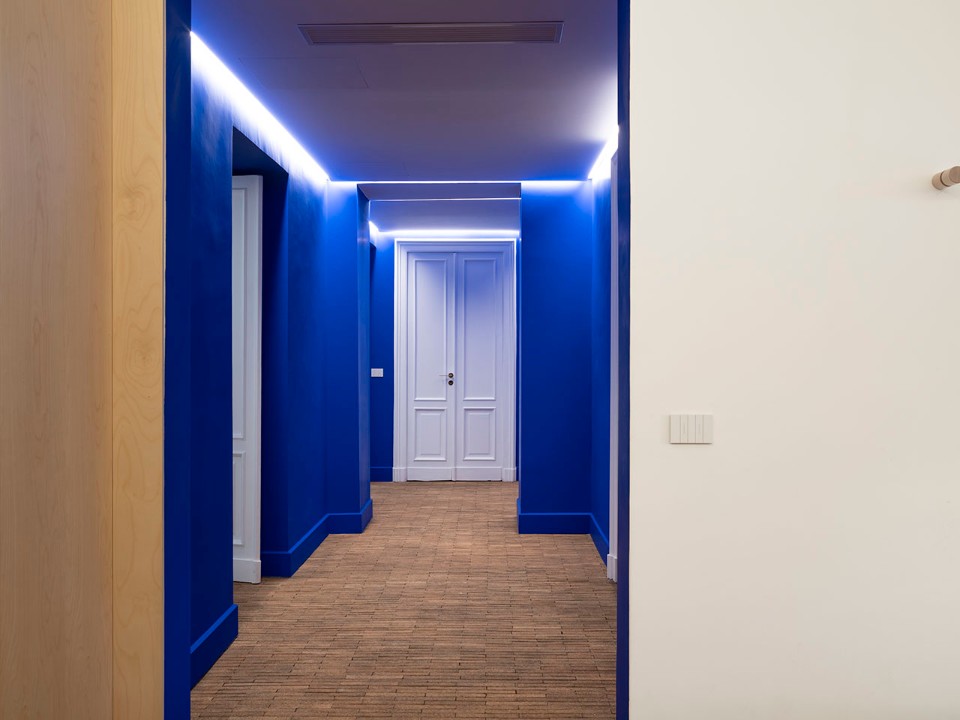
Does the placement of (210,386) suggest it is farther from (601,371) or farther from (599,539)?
(599,539)

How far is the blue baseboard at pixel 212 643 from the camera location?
10.5 feet

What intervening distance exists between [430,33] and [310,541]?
11.3ft

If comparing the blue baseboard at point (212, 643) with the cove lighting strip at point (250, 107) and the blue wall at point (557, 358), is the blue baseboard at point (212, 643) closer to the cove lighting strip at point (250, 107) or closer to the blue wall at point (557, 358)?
the cove lighting strip at point (250, 107)

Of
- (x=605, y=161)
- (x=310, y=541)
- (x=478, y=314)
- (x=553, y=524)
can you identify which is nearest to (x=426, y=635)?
(x=310, y=541)

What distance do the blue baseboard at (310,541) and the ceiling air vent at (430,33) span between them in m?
3.01

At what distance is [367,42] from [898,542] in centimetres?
265

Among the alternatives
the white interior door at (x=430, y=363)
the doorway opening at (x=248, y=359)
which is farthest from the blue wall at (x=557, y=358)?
the white interior door at (x=430, y=363)

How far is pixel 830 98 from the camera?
2.14 meters

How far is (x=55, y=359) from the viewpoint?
1.79 metres

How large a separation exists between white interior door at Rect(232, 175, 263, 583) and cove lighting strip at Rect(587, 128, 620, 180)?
2.20 meters

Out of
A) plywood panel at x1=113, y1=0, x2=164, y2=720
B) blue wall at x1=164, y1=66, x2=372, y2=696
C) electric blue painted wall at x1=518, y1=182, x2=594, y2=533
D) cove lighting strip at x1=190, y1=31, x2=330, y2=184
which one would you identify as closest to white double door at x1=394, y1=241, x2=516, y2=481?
blue wall at x1=164, y1=66, x2=372, y2=696

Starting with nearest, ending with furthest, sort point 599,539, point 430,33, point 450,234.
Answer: point 430,33 < point 599,539 < point 450,234

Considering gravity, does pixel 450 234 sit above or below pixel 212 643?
above

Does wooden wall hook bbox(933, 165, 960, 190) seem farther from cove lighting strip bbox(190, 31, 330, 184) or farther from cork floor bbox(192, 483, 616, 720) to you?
cove lighting strip bbox(190, 31, 330, 184)
